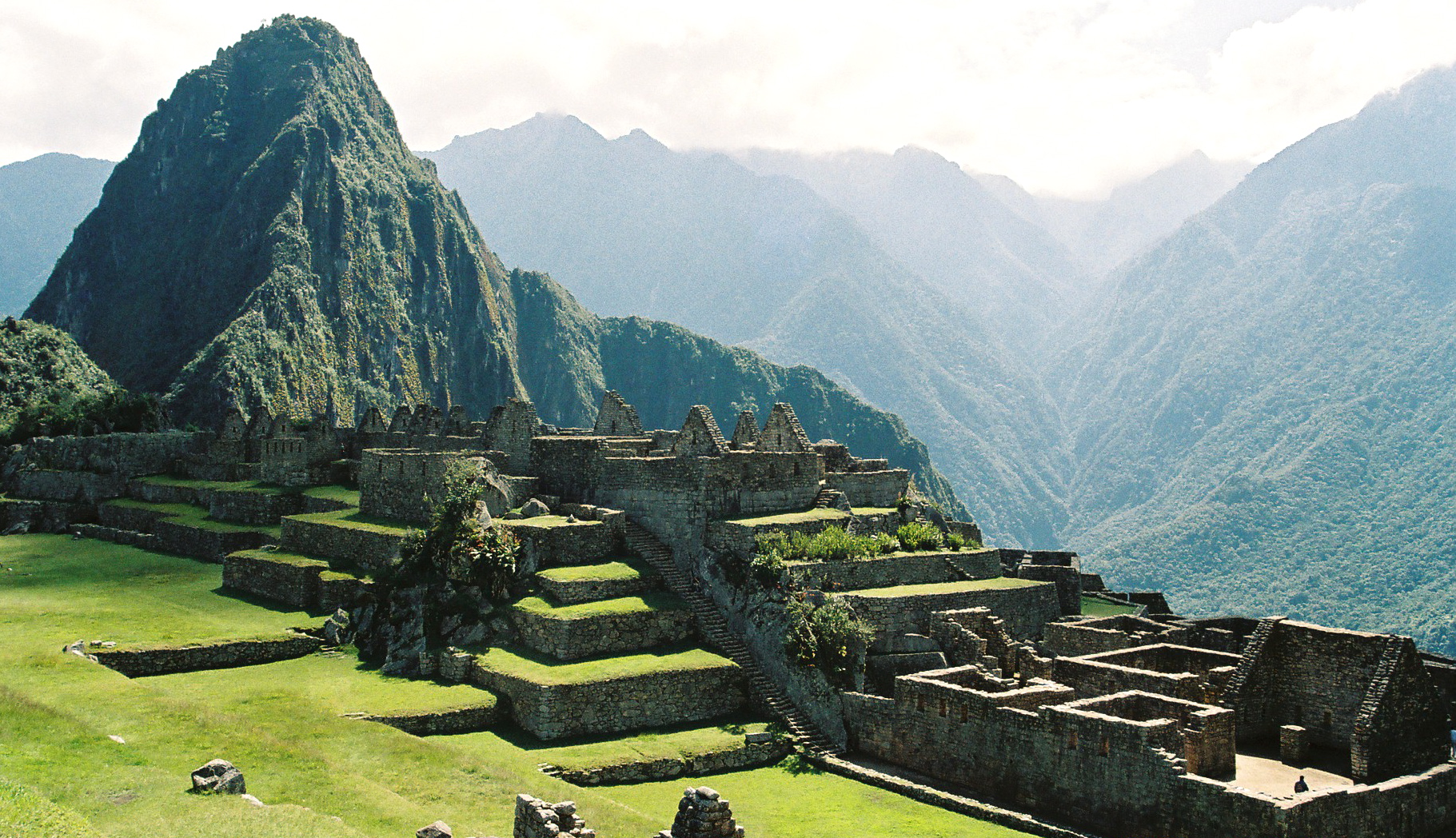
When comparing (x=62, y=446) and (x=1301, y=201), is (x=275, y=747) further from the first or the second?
(x=1301, y=201)

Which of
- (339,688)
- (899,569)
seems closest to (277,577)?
(339,688)

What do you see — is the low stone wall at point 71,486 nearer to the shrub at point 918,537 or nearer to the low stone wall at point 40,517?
the low stone wall at point 40,517

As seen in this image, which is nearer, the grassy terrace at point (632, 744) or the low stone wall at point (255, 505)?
the grassy terrace at point (632, 744)

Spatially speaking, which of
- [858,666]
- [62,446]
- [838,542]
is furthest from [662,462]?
[62,446]

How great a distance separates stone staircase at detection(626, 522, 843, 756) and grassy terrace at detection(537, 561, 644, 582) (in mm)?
839

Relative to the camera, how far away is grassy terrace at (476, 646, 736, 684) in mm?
23906

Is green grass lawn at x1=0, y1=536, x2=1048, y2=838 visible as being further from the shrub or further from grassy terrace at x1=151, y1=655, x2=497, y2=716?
the shrub

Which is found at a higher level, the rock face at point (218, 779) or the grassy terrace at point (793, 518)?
the grassy terrace at point (793, 518)

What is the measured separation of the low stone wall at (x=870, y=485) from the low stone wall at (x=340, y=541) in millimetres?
12954

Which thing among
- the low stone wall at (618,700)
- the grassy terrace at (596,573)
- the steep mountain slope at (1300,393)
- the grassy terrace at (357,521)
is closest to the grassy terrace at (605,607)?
the grassy terrace at (596,573)

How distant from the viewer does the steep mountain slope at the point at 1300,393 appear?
8719cm

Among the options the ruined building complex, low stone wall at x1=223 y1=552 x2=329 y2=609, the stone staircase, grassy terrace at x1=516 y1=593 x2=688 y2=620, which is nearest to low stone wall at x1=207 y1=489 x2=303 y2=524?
the ruined building complex

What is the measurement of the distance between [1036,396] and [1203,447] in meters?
56.1

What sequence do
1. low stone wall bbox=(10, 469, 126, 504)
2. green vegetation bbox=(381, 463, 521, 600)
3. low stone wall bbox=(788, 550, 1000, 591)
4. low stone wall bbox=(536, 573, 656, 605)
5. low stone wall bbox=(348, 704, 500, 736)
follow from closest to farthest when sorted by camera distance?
low stone wall bbox=(348, 704, 500, 736) → low stone wall bbox=(536, 573, 656, 605) → green vegetation bbox=(381, 463, 521, 600) → low stone wall bbox=(788, 550, 1000, 591) → low stone wall bbox=(10, 469, 126, 504)
